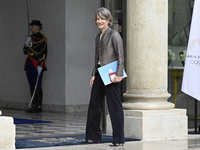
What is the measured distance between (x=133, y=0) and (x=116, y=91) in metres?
1.46

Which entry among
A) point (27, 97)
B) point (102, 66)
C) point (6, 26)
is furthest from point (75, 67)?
point (102, 66)

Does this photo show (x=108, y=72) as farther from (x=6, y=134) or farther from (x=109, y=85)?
(x=6, y=134)

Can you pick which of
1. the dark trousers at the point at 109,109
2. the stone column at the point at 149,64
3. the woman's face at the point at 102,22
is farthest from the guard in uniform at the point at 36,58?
the woman's face at the point at 102,22

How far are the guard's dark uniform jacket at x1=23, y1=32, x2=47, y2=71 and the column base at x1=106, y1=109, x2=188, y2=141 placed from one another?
16.3 feet

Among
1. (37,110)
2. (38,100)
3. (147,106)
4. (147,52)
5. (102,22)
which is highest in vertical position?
(102,22)

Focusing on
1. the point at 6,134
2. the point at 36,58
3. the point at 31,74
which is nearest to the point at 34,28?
the point at 36,58

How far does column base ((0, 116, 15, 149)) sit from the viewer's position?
4.95 metres

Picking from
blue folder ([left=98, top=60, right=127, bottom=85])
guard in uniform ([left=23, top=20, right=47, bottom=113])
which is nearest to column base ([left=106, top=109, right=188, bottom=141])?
blue folder ([left=98, top=60, right=127, bottom=85])

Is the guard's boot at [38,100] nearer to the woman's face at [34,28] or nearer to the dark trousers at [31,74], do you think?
the dark trousers at [31,74]

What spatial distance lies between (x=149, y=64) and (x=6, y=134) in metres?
2.12

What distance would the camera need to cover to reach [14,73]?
12164 mm

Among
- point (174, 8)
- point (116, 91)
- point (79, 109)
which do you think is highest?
point (174, 8)

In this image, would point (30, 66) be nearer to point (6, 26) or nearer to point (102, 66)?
point (6, 26)

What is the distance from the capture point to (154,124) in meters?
6.04
